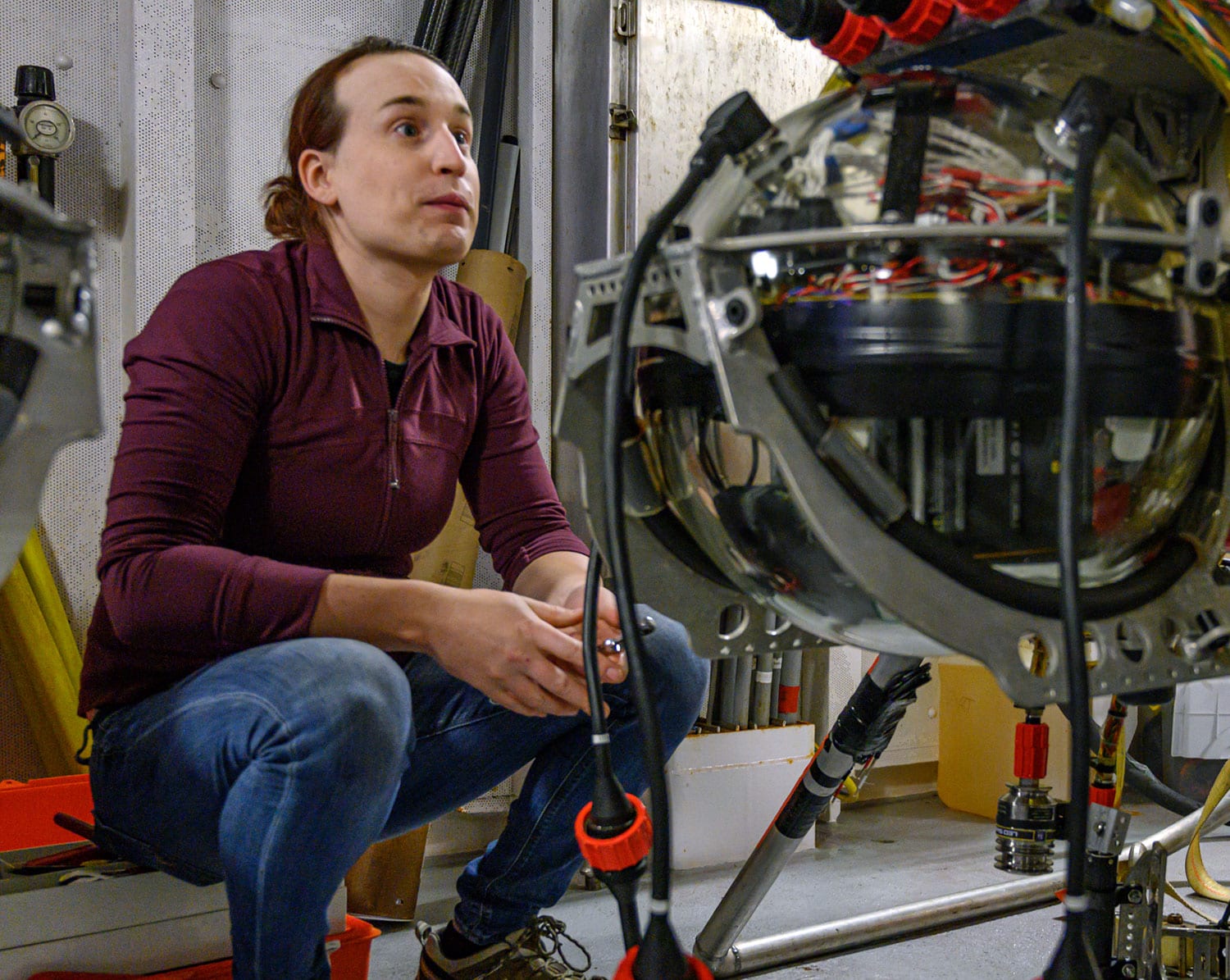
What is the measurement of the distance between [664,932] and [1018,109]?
15.7 inches

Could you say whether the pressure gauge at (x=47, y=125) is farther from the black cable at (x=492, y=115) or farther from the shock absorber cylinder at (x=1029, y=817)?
the shock absorber cylinder at (x=1029, y=817)

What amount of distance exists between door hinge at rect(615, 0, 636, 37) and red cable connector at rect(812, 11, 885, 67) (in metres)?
1.48

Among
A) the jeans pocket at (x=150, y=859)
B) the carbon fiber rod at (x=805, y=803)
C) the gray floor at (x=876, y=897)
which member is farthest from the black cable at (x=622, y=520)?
the gray floor at (x=876, y=897)

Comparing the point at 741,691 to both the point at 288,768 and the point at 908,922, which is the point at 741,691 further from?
the point at 288,768

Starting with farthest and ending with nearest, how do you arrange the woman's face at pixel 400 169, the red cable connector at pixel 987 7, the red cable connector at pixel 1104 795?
1. the woman's face at pixel 400 169
2. the red cable connector at pixel 1104 795
3. the red cable connector at pixel 987 7

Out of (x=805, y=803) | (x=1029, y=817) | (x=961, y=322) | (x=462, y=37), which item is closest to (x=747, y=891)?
(x=805, y=803)

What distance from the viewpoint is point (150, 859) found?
105cm

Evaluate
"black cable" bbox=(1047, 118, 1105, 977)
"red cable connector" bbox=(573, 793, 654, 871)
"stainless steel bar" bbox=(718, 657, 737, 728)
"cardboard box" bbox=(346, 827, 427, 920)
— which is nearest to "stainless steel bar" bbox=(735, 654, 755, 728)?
"stainless steel bar" bbox=(718, 657, 737, 728)

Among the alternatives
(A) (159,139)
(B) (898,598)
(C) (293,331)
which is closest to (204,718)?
(C) (293,331)

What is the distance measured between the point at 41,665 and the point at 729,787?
119 cm

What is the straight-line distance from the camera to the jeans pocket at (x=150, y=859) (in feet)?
3.37

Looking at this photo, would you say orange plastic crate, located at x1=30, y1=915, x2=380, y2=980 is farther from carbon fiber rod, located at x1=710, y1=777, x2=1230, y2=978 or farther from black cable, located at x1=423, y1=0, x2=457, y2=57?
black cable, located at x1=423, y1=0, x2=457, y2=57

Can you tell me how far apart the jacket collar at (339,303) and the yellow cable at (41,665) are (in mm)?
802

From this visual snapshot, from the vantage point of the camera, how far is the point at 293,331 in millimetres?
1174
